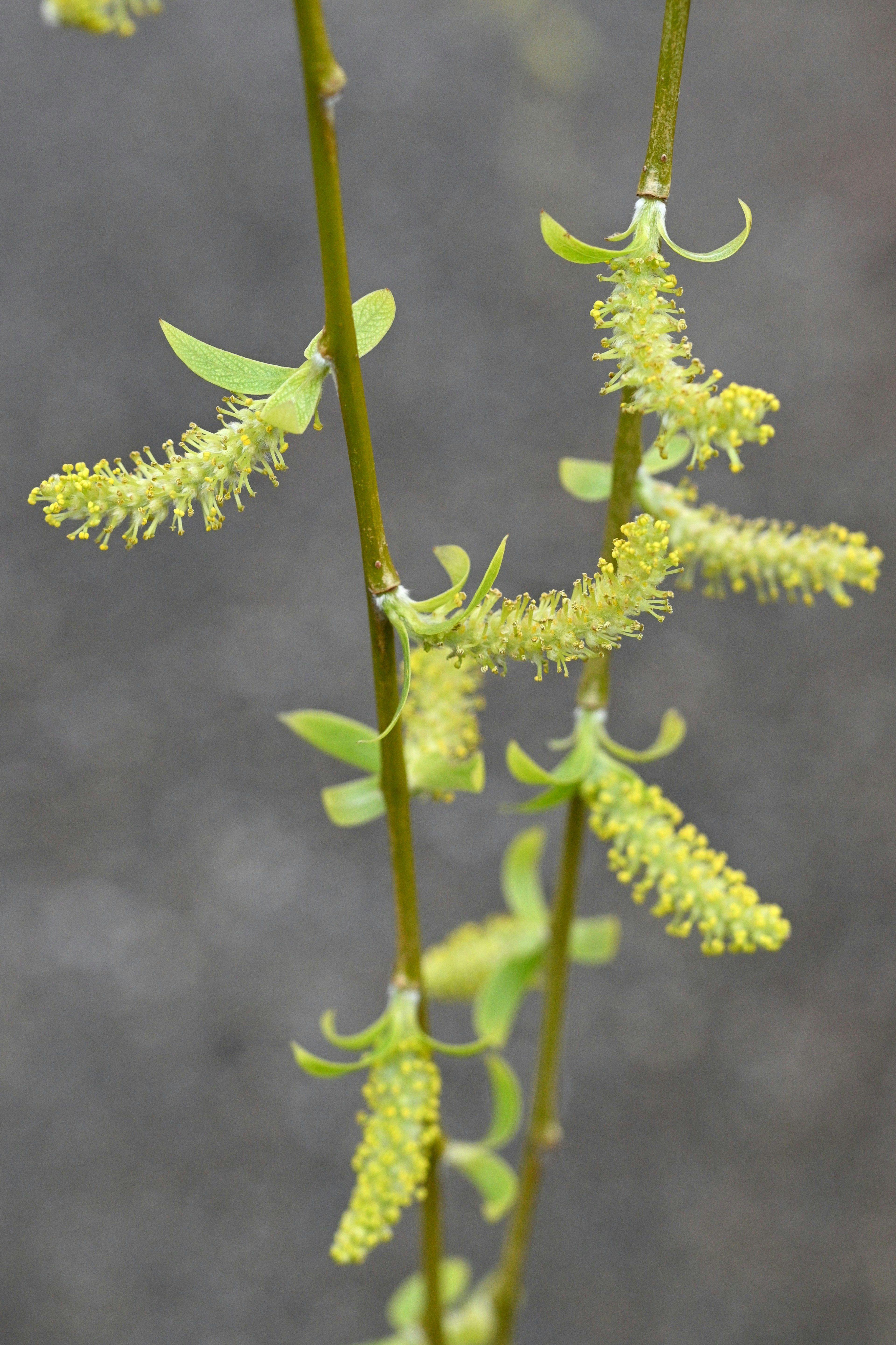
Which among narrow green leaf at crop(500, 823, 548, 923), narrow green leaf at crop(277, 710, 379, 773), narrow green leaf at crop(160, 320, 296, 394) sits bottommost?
narrow green leaf at crop(500, 823, 548, 923)

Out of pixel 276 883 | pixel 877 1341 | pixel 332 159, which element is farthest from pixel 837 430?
pixel 332 159

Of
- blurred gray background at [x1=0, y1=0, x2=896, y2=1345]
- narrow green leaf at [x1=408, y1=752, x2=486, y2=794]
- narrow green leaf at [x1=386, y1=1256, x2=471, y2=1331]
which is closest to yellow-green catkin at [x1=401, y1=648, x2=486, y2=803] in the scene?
narrow green leaf at [x1=408, y1=752, x2=486, y2=794]

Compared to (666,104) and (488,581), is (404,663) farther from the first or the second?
(666,104)

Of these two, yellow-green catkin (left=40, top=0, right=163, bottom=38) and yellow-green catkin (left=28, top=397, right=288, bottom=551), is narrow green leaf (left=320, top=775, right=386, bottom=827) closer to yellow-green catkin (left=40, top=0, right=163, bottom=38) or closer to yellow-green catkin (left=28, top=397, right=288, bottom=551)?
yellow-green catkin (left=28, top=397, right=288, bottom=551)

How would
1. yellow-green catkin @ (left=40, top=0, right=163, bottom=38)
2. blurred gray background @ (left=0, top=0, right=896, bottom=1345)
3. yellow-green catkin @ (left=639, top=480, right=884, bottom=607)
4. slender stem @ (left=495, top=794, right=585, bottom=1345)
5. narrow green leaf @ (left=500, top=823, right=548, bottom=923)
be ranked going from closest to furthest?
yellow-green catkin @ (left=40, top=0, right=163, bottom=38) → yellow-green catkin @ (left=639, top=480, right=884, bottom=607) → slender stem @ (left=495, top=794, right=585, bottom=1345) → narrow green leaf @ (left=500, top=823, right=548, bottom=923) → blurred gray background @ (left=0, top=0, right=896, bottom=1345)

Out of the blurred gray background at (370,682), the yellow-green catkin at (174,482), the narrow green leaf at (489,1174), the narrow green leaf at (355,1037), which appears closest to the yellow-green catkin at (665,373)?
the yellow-green catkin at (174,482)

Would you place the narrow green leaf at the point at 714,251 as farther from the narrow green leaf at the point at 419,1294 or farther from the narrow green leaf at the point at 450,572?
the narrow green leaf at the point at 419,1294
